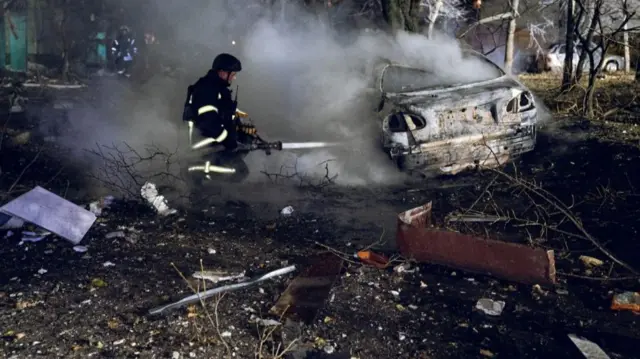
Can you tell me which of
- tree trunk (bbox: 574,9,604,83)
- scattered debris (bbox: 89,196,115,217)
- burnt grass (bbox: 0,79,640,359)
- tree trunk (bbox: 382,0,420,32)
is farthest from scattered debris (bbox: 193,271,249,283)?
tree trunk (bbox: 382,0,420,32)

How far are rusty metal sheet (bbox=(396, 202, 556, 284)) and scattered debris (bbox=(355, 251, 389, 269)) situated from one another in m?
0.17

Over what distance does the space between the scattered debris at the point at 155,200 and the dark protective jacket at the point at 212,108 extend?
83 cm

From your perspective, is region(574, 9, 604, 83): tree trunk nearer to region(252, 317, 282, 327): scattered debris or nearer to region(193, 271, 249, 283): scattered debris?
region(193, 271, 249, 283): scattered debris

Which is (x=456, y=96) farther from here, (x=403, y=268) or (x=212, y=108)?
(x=403, y=268)

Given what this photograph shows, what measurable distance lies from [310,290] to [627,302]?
2.07m

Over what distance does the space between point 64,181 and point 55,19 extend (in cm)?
1375

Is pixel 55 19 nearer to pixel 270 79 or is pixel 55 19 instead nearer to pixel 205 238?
pixel 270 79

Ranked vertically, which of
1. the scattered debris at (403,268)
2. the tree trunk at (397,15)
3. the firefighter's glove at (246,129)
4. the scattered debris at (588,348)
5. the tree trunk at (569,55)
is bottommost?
the scattered debris at (588,348)

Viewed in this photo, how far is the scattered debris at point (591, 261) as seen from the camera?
4859mm

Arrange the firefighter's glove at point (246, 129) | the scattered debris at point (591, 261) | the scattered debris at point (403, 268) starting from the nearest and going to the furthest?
the scattered debris at point (403, 268) < the scattered debris at point (591, 261) < the firefighter's glove at point (246, 129)

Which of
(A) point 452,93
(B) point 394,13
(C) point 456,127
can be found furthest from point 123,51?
(C) point 456,127

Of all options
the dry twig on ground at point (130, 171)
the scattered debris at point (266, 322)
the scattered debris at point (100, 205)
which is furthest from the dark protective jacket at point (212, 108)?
the scattered debris at point (266, 322)

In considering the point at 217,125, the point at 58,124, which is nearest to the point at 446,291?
the point at 217,125

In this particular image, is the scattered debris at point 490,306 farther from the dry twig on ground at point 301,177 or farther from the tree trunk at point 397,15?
the tree trunk at point 397,15
